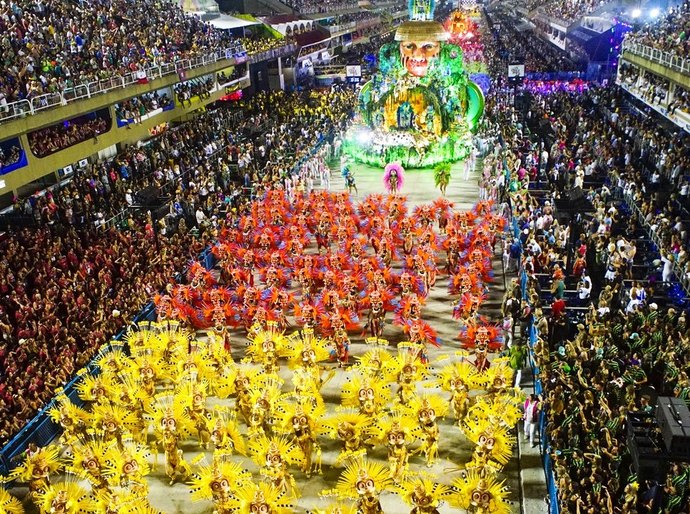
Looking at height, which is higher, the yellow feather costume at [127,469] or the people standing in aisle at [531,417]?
the yellow feather costume at [127,469]

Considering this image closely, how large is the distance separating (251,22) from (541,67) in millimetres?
21802

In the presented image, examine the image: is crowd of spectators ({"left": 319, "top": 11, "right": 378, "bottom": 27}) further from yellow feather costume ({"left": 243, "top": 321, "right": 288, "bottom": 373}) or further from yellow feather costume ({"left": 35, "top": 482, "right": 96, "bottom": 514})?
yellow feather costume ({"left": 35, "top": 482, "right": 96, "bottom": 514})

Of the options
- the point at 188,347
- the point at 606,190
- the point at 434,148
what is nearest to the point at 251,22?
the point at 434,148

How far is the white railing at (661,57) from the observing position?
22509 millimetres

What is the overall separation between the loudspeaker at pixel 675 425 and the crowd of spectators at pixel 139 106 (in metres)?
22.5

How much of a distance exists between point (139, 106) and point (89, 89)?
5134mm

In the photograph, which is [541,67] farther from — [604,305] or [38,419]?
[38,419]

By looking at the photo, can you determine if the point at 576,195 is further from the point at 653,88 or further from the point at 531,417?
the point at 653,88

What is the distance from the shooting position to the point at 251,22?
4616 cm

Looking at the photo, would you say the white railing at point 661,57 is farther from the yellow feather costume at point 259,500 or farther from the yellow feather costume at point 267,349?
the yellow feather costume at point 259,500

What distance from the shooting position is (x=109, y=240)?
59.5 feet

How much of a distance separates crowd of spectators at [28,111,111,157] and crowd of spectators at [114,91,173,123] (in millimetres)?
930

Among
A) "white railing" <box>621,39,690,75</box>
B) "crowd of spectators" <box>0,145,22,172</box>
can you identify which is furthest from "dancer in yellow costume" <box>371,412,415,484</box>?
"white railing" <box>621,39,690,75</box>

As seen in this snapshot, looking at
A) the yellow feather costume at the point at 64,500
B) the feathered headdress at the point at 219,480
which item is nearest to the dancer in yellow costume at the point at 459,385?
the feathered headdress at the point at 219,480
